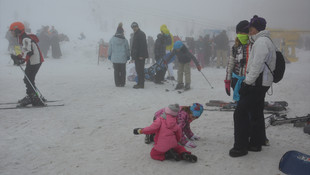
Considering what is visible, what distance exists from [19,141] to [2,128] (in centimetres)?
87

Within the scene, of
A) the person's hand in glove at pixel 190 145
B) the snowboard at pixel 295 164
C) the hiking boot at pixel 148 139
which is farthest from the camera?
the hiking boot at pixel 148 139

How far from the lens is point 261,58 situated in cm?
328

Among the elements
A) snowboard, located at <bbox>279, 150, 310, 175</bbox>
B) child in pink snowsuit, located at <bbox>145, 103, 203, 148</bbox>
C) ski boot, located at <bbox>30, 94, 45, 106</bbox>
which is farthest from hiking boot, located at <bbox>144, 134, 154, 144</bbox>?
ski boot, located at <bbox>30, 94, 45, 106</bbox>

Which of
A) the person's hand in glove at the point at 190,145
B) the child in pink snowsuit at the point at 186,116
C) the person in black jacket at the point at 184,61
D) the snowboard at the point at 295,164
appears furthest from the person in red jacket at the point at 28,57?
the snowboard at the point at 295,164

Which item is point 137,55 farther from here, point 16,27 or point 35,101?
point 16,27

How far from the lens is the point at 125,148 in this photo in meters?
4.13

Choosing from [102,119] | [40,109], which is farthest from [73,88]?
[102,119]

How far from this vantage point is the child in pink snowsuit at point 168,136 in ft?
11.7

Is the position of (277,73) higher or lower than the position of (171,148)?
higher

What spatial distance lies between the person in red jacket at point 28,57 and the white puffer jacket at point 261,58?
4.99 meters

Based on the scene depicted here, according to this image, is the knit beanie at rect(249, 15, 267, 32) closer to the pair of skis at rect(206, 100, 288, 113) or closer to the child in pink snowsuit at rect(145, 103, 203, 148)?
the child in pink snowsuit at rect(145, 103, 203, 148)

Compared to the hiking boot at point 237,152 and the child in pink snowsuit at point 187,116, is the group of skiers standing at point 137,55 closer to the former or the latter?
the child in pink snowsuit at point 187,116

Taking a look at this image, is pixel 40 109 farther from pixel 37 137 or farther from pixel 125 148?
pixel 125 148

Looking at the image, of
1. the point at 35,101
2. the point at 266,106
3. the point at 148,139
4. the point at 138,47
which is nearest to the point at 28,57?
the point at 35,101
